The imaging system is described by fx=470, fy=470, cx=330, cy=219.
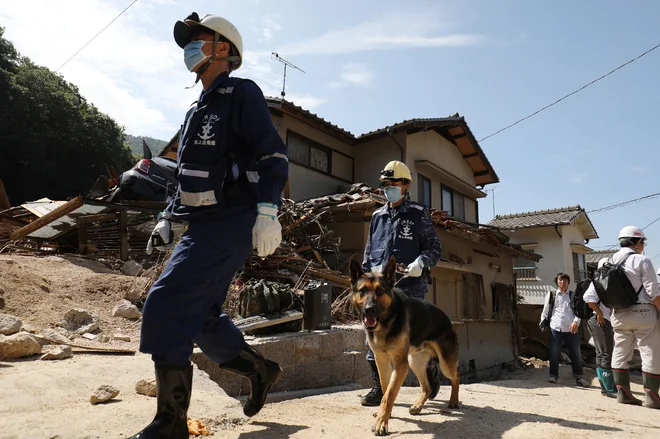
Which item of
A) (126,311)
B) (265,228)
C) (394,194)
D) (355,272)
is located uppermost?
(394,194)

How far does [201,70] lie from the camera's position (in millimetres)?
3102

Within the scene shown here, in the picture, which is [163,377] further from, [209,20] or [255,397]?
[209,20]

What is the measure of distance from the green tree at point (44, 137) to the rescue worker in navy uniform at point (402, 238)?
24.7m

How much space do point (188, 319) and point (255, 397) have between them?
912 millimetres

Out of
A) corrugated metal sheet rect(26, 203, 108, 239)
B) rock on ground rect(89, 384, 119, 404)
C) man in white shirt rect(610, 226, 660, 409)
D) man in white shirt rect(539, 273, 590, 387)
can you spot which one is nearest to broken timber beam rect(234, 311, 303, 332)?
rock on ground rect(89, 384, 119, 404)

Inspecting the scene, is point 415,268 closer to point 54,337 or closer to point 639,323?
point 54,337

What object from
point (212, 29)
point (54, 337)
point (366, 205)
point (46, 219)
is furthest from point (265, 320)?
point (46, 219)

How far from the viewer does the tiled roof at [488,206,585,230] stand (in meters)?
26.0

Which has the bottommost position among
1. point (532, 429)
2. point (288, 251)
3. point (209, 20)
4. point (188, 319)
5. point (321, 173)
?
point (532, 429)

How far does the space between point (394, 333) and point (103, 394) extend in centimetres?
221

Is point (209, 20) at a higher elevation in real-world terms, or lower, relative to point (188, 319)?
higher

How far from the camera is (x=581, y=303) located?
8.41 meters

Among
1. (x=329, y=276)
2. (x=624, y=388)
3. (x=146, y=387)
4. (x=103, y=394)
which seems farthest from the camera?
(x=329, y=276)

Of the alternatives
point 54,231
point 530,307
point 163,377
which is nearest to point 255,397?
point 163,377
